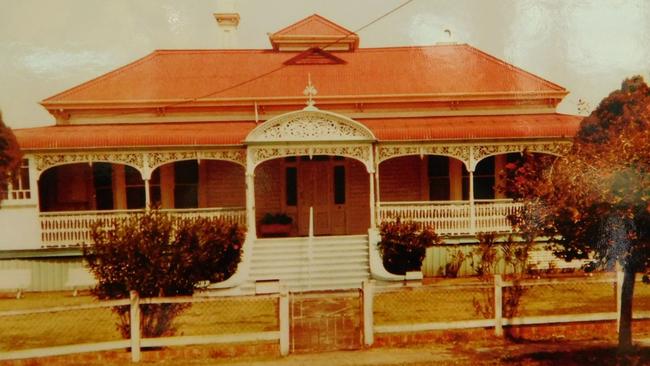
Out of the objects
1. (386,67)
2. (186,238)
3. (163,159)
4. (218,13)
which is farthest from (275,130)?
(218,13)

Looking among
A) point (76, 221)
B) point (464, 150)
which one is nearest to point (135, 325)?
point (76, 221)

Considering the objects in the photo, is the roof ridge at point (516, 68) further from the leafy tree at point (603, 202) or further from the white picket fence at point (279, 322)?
the leafy tree at point (603, 202)

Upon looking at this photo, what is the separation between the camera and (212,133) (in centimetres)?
1488

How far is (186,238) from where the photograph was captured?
832 cm

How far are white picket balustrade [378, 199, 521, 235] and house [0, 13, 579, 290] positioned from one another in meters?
0.04

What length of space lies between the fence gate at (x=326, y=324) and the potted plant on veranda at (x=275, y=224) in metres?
4.21

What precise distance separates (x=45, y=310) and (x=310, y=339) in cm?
403

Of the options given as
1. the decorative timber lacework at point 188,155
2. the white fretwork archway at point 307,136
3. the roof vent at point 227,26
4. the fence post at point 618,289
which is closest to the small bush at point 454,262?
the white fretwork archway at point 307,136

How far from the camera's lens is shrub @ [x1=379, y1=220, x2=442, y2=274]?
1345 cm

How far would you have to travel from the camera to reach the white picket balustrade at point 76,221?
1418 centimetres

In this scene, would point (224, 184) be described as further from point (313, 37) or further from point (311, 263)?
point (313, 37)

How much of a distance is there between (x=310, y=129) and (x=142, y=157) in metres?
4.86

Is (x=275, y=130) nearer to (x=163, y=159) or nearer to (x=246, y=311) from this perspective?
(x=163, y=159)

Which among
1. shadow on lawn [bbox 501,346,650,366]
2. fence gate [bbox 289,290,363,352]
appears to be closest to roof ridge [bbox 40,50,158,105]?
fence gate [bbox 289,290,363,352]
